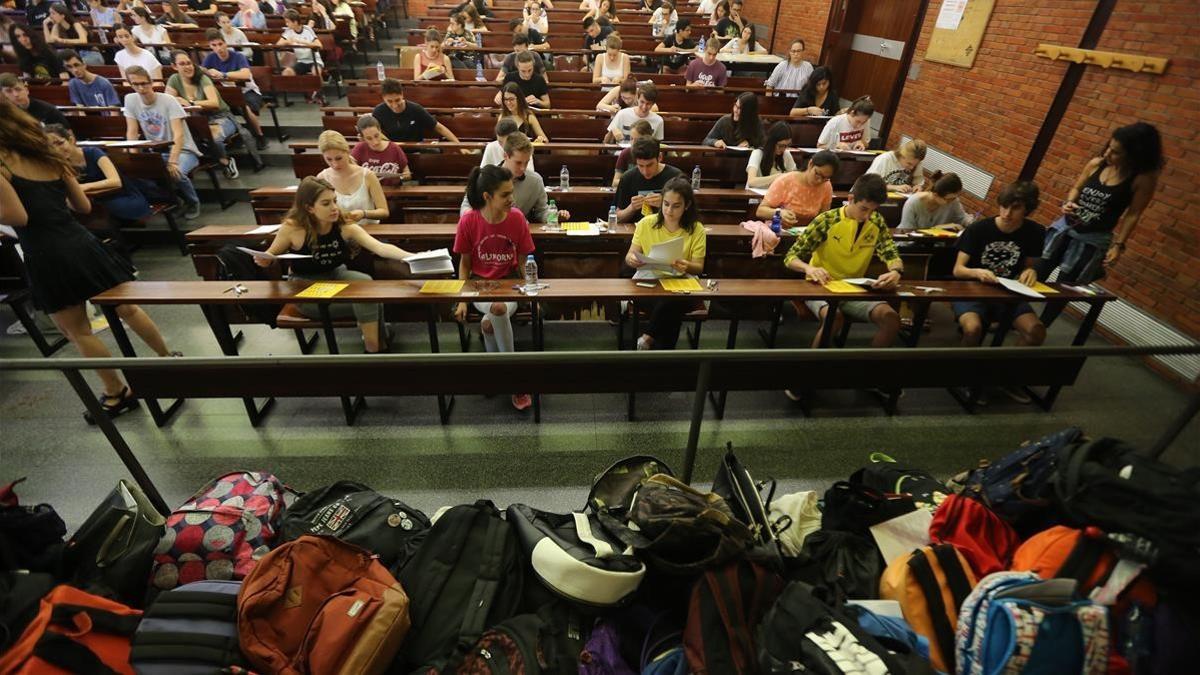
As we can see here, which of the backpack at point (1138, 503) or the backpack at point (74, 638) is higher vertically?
the backpack at point (1138, 503)

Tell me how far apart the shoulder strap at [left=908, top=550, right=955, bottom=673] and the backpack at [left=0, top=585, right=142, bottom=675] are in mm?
2244

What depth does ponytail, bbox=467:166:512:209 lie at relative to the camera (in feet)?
9.70

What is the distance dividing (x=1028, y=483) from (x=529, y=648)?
1.69 metres

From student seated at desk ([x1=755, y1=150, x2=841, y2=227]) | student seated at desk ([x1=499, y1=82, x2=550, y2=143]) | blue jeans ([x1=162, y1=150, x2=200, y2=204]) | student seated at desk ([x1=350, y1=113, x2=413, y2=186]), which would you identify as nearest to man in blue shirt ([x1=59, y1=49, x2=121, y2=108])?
blue jeans ([x1=162, y1=150, x2=200, y2=204])

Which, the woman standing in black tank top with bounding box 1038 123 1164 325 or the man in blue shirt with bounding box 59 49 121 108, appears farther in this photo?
the man in blue shirt with bounding box 59 49 121 108

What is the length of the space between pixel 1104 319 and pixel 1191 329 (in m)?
0.61

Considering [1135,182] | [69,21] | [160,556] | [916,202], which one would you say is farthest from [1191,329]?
[69,21]

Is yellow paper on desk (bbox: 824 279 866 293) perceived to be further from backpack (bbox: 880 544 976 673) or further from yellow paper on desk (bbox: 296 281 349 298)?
yellow paper on desk (bbox: 296 281 349 298)

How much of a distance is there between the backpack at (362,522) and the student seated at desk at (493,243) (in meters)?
1.16

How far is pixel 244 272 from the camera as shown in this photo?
323 cm

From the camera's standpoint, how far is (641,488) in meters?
1.88

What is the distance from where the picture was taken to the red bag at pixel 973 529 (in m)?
1.80

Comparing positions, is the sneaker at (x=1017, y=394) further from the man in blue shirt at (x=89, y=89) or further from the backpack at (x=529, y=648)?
the man in blue shirt at (x=89, y=89)

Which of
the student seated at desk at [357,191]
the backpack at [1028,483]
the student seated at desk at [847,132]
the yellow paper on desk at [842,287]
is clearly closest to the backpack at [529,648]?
the backpack at [1028,483]
